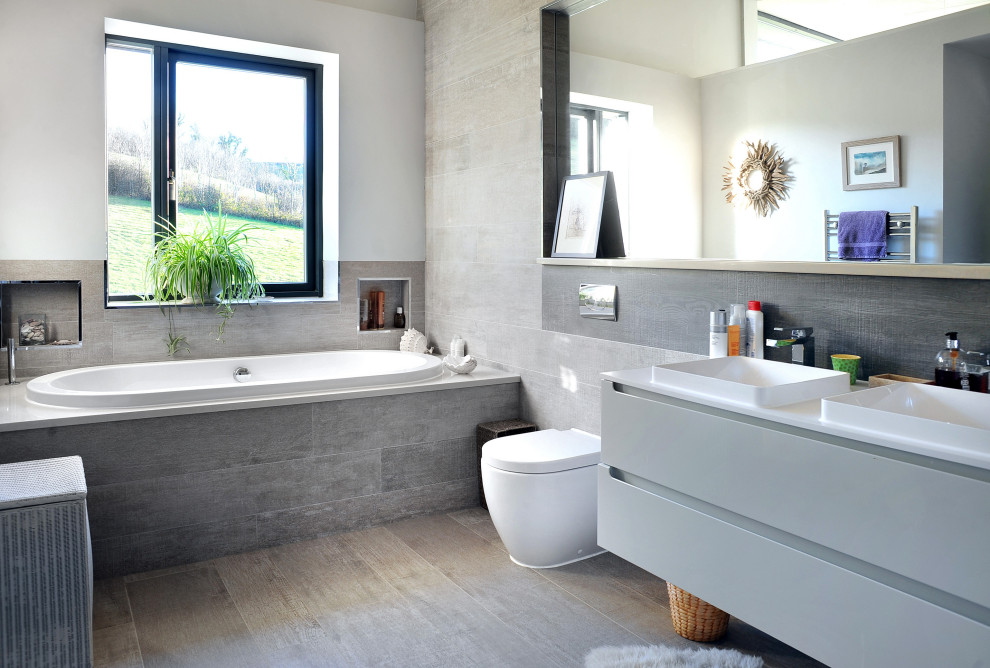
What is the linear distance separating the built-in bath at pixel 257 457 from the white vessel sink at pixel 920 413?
2055mm

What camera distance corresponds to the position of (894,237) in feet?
6.77

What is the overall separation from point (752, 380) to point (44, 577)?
2.05m

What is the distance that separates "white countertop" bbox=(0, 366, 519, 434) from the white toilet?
0.64m

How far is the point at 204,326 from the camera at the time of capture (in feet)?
13.0

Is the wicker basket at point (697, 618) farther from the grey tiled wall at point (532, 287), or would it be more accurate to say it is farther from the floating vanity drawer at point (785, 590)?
the grey tiled wall at point (532, 287)

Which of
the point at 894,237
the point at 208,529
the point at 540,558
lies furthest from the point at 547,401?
the point at 894,237

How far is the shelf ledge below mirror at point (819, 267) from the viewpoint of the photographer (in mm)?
1875

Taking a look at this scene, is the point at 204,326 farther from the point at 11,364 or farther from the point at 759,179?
the point at 759,179

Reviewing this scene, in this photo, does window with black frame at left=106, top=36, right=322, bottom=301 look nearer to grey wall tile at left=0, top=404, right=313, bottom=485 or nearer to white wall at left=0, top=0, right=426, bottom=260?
white wall at left=0, top=0, right=426, bottom=260

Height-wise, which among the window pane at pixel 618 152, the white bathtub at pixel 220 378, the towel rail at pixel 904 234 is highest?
the window pane at pixel 618 152

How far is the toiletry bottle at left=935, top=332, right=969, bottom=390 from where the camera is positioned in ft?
5.98

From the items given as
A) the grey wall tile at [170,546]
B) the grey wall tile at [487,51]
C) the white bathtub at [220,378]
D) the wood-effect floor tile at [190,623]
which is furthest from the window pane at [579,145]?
the wood-effect floor tile at [190,623]

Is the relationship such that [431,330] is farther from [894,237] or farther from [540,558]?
[894,237]

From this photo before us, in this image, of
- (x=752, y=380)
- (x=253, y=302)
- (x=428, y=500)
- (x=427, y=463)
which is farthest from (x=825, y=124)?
(x=253, y=302)
